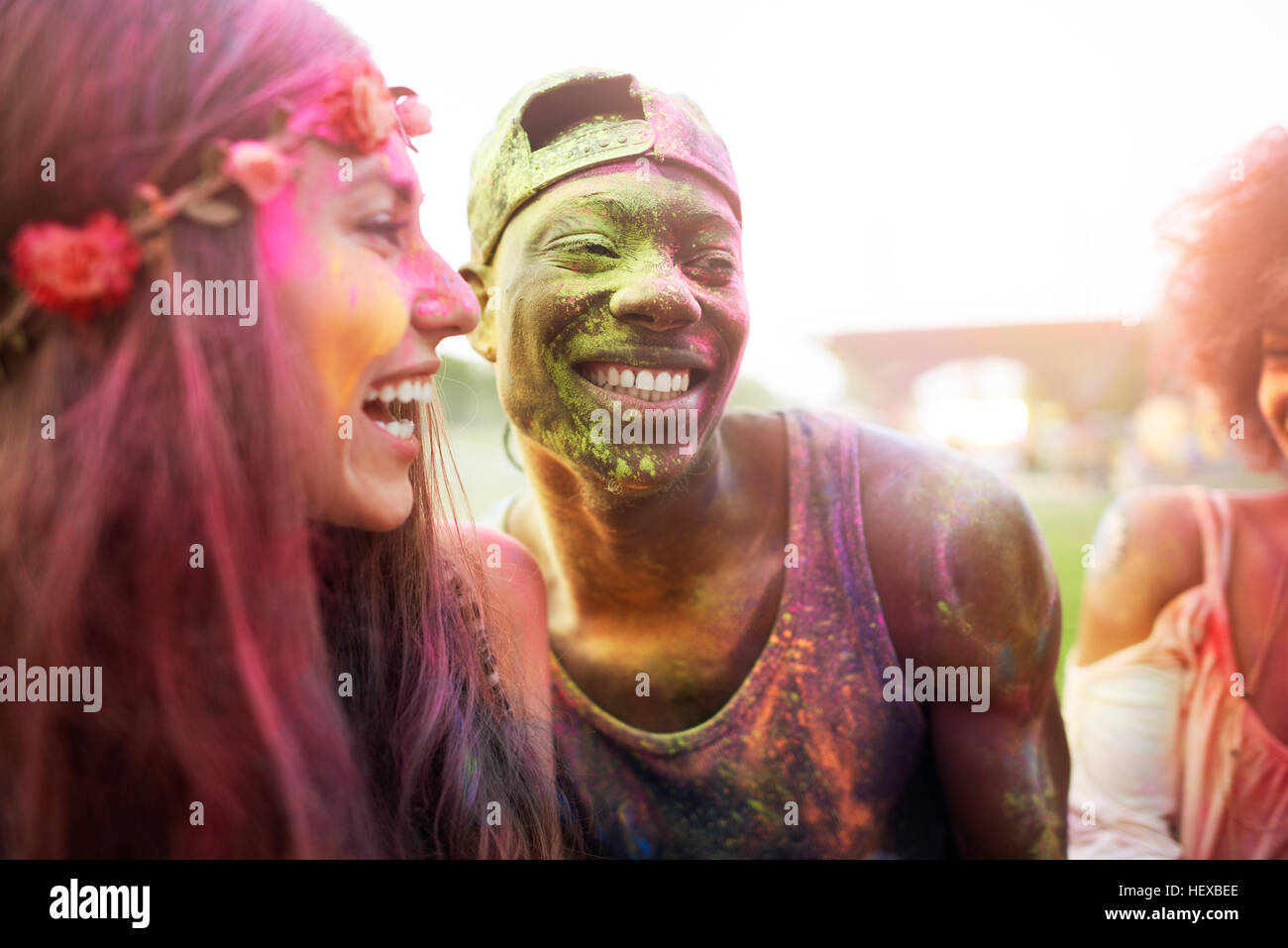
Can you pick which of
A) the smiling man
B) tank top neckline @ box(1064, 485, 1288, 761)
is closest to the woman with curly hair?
tank top neckline @ box(1064, 485, 1288, 761)

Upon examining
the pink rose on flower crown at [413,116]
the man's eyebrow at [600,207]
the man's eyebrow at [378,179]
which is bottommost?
the man's eyebrow at [378,179]

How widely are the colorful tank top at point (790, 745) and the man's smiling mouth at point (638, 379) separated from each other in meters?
0.36

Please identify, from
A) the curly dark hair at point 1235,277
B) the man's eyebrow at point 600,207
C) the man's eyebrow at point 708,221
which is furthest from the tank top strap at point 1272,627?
the man's eyebrow at point 600,207

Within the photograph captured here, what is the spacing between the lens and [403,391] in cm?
124

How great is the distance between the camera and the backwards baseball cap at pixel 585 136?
1356 mm

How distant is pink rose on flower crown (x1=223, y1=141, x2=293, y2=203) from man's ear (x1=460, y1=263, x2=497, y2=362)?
0.49 meters

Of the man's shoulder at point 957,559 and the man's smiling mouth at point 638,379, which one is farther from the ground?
the man's smiling mouth at point 638,379

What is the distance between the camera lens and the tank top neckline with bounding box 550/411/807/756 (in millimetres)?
1489

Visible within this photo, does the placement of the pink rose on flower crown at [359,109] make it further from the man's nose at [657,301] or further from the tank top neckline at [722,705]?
the tank top neckline at [722,705]

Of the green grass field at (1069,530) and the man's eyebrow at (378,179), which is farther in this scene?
the green grass field at (1069,530)

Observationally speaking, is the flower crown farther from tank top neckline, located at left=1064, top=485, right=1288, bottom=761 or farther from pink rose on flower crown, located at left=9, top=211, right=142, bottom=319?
tank top neckline, located at left=1064, top=485, right=1288, bottom=761

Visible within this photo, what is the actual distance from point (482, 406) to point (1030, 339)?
2.58 meters

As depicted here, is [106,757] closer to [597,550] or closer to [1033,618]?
[597,550]

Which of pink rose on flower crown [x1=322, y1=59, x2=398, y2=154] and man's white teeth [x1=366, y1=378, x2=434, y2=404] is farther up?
pink rose on flower crown [x1=322, y1=59, x2=398, y2=154]
